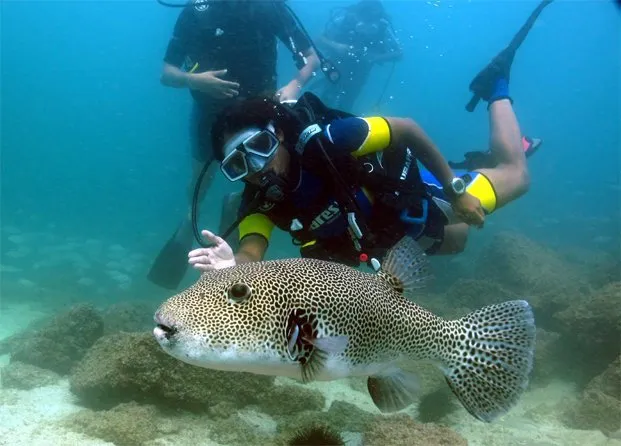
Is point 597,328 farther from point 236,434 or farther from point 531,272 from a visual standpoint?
point 236,434

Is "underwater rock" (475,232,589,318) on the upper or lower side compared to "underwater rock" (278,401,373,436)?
lower

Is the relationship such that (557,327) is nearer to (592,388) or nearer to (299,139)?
(592,388)

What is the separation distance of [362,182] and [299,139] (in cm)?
74

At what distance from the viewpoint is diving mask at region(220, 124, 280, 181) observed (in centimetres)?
381

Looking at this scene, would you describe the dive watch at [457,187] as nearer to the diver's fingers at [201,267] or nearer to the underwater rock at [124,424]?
the diver's fingers at [201,267]

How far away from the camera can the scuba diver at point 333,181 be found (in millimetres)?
3934

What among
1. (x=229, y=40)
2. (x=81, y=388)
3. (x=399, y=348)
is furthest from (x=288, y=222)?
(x=229, y=40)

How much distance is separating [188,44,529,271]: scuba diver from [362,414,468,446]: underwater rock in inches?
54.5

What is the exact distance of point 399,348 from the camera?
2.63 meters

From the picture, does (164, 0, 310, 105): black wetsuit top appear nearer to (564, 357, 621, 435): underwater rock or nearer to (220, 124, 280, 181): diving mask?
(220, 124, 280, 181): diving mask

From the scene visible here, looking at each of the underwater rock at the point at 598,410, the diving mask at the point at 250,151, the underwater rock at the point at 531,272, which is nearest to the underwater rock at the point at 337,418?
the diving mask at the point at 250,151

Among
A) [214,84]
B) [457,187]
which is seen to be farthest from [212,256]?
[214,84]

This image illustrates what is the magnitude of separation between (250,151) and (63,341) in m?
5.36

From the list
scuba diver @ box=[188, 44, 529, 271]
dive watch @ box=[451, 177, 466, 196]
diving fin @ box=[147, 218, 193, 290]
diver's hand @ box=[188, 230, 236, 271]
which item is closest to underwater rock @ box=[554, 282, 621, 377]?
scuba diver @ box=[188, 44, 529, 271]
